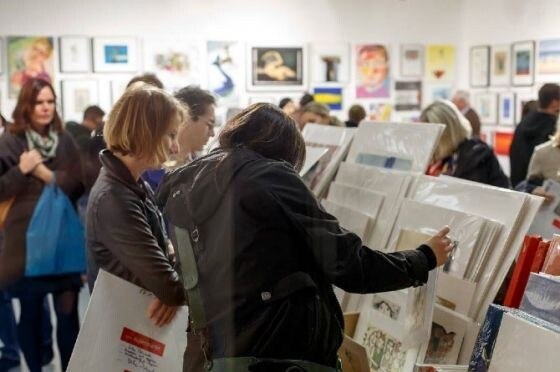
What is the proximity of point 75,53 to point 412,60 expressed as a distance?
3.10 m

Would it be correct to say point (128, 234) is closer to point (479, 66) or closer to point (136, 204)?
point (136, 204)

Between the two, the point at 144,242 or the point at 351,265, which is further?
the point at 144,242

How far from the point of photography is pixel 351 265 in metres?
1.71

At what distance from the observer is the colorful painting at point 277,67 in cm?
713

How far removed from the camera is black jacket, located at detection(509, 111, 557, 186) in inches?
210

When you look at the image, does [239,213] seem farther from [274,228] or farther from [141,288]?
[141,288]

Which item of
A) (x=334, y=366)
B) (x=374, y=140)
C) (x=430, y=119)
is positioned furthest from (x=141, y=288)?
(x=430, y=119)

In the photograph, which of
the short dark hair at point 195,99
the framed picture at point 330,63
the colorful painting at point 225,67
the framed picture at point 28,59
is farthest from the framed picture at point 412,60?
the short dark hair at point 195,99

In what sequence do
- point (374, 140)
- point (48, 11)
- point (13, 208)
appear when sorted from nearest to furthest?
point (374, 140) < point (13, 208) < point (48, 11)

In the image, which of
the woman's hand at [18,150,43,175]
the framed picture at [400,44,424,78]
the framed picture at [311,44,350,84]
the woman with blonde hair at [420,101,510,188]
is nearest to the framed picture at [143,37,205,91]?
the framed picture at [311,44,350,84]

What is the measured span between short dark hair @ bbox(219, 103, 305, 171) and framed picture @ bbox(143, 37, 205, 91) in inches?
205

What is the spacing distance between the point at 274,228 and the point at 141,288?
77 cm

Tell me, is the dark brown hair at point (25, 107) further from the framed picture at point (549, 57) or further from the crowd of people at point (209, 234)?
the framed picture at point (549, 57)

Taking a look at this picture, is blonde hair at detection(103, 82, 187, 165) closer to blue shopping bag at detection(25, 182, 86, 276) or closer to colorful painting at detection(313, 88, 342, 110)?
blue shopping bag at detection(25, 182, 86, 276)
